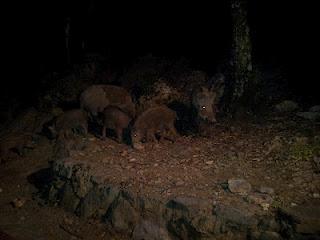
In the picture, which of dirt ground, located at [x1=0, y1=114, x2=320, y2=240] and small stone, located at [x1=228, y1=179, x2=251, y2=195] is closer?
small stone, located at [x1=228, y1=179, x2=251, y2=195]

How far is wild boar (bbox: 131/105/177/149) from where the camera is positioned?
8.98 metres

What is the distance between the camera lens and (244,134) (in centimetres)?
873

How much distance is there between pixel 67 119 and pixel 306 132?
5626mm

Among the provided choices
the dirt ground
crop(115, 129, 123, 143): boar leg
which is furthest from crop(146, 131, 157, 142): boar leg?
crop(115, 129, 123, 143): boar leg

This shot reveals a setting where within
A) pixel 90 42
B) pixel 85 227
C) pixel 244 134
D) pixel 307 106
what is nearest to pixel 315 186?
pixel 244 134

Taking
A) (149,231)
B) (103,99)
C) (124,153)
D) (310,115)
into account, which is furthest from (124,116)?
(310,115)

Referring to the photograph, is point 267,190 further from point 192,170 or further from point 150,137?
point 150,137

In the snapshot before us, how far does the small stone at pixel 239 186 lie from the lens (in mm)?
6703

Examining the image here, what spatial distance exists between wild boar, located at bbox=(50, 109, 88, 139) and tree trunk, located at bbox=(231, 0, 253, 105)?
12.0 feet

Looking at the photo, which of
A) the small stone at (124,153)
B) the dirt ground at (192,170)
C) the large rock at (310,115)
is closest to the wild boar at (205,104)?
the dirt ground at (192,170)

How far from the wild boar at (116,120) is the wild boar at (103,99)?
2.50ft

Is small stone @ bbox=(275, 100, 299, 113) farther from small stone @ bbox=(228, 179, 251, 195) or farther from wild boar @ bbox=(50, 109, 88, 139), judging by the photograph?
wild boar @ bbox=(50, 109, 88, 139)

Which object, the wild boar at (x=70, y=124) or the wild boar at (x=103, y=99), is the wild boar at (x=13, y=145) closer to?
the wild boar at (x=70, y=124)

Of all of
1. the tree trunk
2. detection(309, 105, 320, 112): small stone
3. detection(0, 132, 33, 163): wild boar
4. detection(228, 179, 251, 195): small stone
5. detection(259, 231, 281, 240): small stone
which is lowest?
detection(0, 132, 33, 163): wild boar
